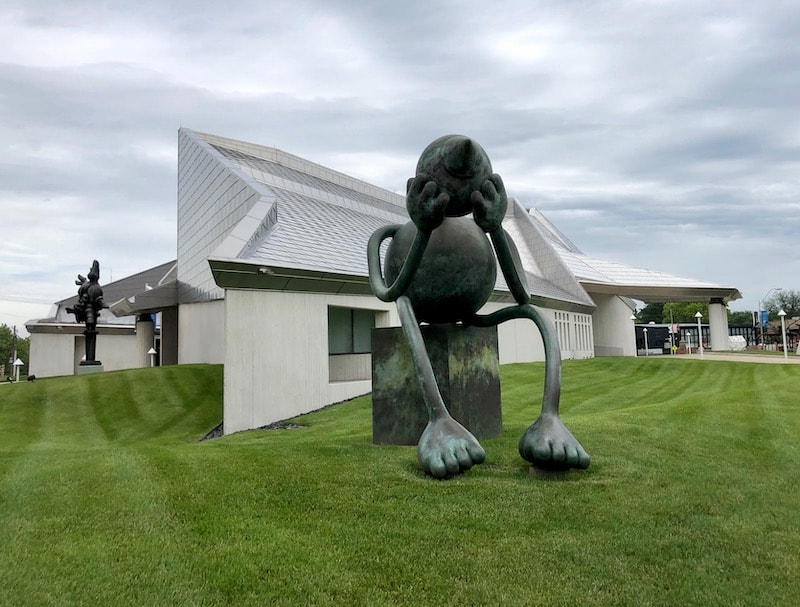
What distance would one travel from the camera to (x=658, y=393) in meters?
15.9

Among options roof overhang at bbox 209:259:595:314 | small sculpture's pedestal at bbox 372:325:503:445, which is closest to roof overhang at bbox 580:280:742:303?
roof overhang at bbox 209:259:595:314

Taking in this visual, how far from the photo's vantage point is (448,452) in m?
5.25

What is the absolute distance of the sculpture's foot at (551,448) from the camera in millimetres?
5184

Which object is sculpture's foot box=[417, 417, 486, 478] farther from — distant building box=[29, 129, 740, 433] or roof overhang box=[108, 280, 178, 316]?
roof overhang box=[108, 280, 178, 316]

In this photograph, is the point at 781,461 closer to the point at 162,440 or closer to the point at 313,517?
the point at 313,517

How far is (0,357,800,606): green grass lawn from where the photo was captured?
10.6 ft

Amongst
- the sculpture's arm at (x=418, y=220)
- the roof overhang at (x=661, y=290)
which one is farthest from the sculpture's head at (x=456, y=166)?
the roof overhang at (x=661, y=290)

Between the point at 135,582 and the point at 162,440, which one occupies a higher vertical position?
the point at 135,582

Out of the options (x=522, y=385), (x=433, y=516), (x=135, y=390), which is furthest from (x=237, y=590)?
(x=135, y=390)

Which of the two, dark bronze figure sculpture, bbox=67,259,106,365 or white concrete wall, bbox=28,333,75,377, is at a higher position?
dark bronze figure sculpture, bbox=67,259,106,365

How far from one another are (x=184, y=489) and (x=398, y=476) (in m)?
1.91

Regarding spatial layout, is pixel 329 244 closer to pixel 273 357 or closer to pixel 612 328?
pixel 273 357

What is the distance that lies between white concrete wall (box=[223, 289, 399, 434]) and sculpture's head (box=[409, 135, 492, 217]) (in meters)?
8.46

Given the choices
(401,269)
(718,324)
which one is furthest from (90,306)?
(718,324)
